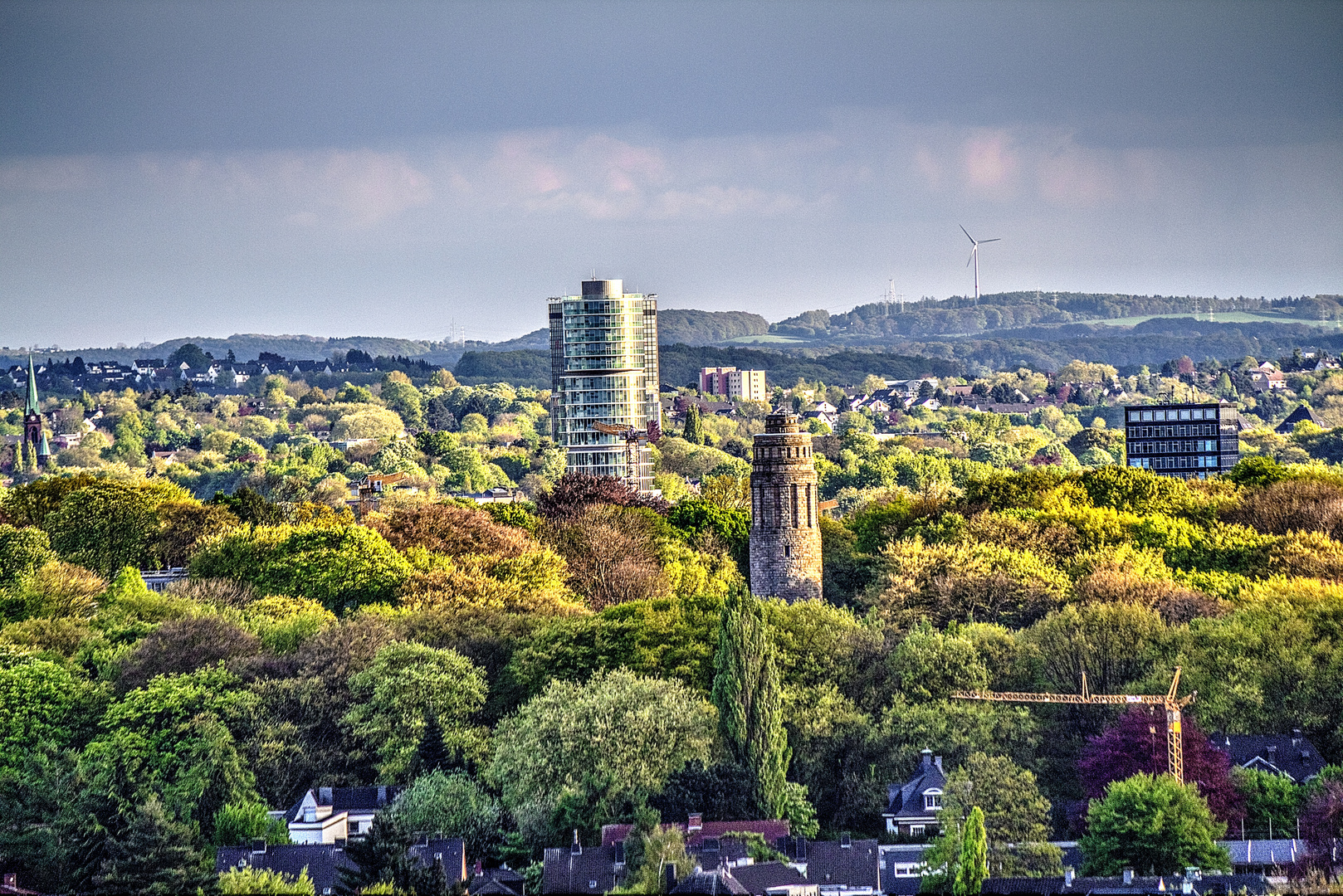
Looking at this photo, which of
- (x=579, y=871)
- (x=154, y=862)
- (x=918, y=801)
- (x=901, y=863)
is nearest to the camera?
(x=579, y=871)

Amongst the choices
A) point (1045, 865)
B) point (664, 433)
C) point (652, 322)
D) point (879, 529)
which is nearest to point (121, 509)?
point (879, 529)

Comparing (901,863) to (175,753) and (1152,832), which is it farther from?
(175,753)

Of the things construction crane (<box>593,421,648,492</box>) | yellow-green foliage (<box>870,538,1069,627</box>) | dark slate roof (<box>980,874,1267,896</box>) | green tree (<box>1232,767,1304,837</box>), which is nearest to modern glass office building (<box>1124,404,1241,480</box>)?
construction crane (<box>593,421,648,492</box>)

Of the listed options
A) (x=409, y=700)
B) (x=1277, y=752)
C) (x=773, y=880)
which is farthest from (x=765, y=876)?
(x=1277, y=752)

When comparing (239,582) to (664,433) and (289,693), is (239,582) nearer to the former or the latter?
(289,693)

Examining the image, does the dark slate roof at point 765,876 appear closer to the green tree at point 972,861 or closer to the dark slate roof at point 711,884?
the dark slate roof at point 711,884

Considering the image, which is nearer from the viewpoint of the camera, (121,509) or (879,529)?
(879,529)

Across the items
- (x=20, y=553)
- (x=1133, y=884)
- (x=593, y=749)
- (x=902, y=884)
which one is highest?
(x=20, y=553)
